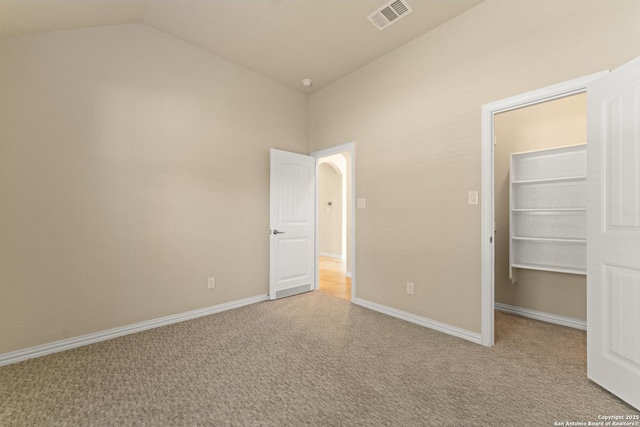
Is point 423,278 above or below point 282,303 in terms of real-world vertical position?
above

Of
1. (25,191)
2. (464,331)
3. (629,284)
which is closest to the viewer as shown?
(629,284)

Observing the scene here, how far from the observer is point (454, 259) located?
2.58 m

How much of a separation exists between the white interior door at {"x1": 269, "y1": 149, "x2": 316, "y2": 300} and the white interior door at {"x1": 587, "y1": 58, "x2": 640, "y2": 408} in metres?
2.98

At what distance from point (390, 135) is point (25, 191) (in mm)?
3341

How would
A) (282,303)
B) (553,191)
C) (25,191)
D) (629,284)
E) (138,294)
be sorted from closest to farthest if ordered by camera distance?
(629,284)
(25,191)
(138,294)
(553,191)
(282,303)

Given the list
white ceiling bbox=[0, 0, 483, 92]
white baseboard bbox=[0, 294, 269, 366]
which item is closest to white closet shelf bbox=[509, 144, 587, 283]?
white ceiling bbox=[0, 0, 483, 92]

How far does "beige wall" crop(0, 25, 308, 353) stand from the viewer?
7.04 ft

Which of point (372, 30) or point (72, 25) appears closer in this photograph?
point (72, 25)

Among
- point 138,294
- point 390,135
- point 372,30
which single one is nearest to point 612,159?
point 390,135

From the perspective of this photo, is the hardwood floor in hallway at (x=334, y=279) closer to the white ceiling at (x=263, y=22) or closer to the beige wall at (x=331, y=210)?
the beige wall at (x=331, y=210)

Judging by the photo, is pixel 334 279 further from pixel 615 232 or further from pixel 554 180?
pixel 615 232

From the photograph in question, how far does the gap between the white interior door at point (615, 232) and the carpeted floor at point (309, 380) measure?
0.76ft

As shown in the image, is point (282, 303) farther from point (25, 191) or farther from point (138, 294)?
point (25, 191)

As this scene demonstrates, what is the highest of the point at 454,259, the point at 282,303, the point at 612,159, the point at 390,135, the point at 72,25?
the point at 72,25
